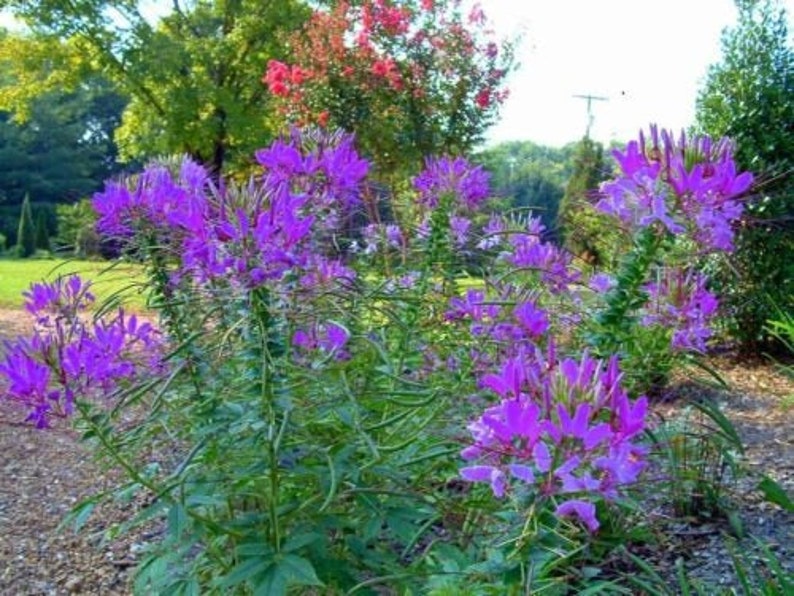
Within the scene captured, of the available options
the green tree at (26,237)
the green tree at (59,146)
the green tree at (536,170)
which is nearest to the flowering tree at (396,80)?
the green tree at (536,170)

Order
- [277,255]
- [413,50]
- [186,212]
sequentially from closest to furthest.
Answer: [277,255] → [186,212] → [413,50]

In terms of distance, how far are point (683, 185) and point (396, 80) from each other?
9.59 metres

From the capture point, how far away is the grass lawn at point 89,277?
186 centimetres

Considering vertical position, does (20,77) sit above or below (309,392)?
above

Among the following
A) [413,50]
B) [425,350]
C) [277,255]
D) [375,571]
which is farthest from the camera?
[413,50]

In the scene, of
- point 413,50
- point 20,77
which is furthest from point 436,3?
point 20,77

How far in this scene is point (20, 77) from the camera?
16312mm

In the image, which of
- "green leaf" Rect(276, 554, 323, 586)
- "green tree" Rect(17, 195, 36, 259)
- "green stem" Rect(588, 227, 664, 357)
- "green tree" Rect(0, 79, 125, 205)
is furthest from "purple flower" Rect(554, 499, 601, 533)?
"green tree" Rect(0, 79, 125, 205)

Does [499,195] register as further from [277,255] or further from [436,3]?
[436,3]

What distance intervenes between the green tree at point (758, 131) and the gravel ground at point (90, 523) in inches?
49.5

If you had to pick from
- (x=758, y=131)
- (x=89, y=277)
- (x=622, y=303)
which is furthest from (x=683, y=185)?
(x=758, y=131)

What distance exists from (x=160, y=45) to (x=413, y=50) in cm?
562

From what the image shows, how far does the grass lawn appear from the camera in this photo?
1.86 m

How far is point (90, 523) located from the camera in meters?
3.05
